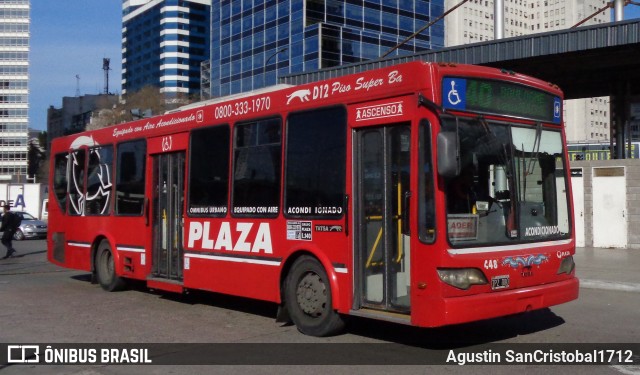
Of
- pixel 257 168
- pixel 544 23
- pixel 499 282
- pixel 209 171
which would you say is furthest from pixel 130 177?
pixel 544 23

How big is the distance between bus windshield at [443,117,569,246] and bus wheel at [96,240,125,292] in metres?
7.88

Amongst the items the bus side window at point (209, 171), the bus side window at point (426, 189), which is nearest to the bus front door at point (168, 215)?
the bus side window at point (209, 171)

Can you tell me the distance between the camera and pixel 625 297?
12406 mm

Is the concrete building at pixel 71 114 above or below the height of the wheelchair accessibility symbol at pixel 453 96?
above

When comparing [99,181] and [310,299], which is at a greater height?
[99,181]

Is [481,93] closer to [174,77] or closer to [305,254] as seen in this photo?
[305,254]

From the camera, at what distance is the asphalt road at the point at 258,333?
7258 mm

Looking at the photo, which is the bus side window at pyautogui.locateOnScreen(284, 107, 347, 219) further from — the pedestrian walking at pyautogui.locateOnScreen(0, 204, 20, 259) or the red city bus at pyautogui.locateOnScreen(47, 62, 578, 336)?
the pedestrian walking at pyautogui.locateOnScreen(0, 204, 20, 259)

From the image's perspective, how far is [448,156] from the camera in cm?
705

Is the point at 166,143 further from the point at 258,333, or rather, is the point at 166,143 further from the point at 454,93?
the point at 454,93

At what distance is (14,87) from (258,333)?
15366 cm

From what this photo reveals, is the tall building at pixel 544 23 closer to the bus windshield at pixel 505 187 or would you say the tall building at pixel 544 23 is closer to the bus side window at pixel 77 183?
the bus side window at pixel 77 183

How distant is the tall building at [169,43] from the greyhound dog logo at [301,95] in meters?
141

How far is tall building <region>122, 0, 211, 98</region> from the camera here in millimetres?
151125
